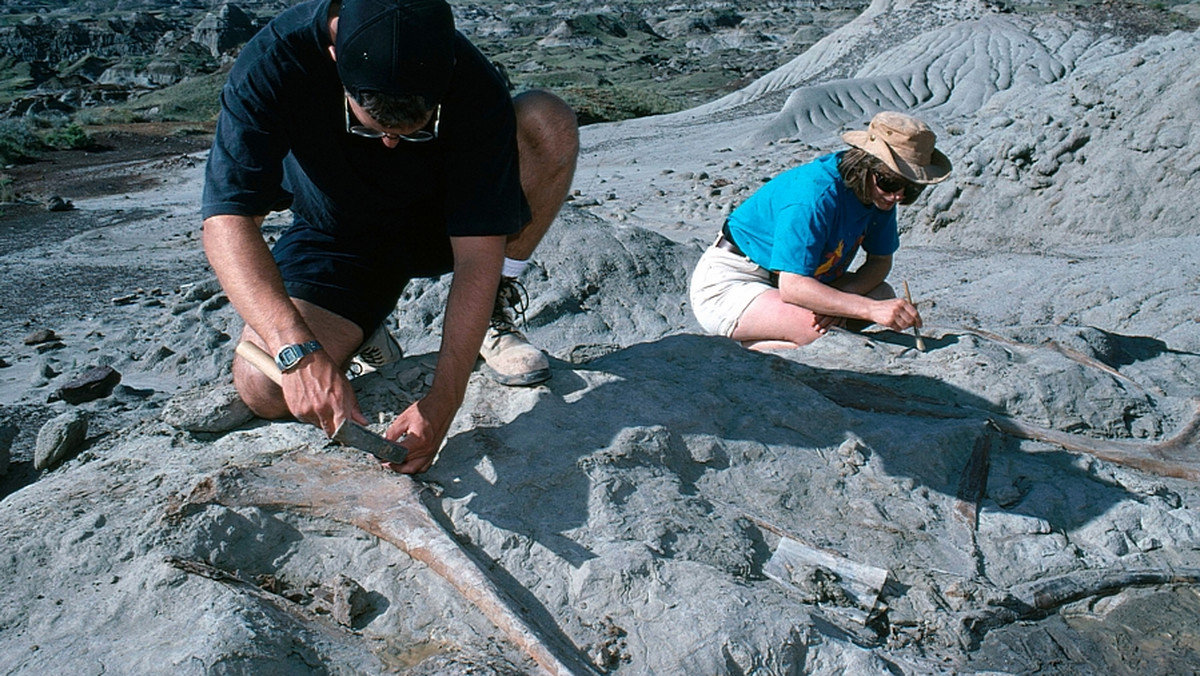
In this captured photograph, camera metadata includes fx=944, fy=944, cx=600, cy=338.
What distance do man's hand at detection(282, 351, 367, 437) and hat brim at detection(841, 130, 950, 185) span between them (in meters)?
2.09

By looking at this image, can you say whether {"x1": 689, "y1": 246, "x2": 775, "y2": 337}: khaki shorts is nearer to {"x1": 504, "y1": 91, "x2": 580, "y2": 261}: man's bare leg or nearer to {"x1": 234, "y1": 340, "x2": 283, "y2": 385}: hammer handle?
{"x1": 504, "y1": 91, "x2": 580, "y2": 261}: man's bare leg

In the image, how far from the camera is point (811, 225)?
136 inches

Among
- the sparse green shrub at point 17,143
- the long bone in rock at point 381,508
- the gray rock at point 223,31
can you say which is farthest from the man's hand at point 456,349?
the gray rock at point 223,31

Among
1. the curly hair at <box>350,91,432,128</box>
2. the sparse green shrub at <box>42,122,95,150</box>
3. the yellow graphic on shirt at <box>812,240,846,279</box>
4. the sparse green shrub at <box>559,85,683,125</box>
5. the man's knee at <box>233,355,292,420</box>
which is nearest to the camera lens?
the curly hair at <box>350,91,432,128</box>

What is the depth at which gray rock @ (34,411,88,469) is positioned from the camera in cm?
321

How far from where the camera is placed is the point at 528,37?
35.6 m

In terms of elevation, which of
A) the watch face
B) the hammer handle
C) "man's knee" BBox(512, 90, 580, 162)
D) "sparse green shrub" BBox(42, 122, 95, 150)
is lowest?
"sparse green shrub" BBox(42, 122, 95, 150)

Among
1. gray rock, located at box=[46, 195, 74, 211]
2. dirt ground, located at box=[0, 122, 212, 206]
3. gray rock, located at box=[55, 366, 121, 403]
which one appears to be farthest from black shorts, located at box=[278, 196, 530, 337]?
gray rock, located at box=[46, 195, 74, 211]

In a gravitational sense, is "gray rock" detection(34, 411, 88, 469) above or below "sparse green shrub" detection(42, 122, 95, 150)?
above

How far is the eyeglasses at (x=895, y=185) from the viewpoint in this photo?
343cm

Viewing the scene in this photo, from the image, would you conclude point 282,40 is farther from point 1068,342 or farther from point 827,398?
point 1068,342

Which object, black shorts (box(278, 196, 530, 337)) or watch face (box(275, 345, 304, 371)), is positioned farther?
black shorts (box(278, 196, 530, 337))

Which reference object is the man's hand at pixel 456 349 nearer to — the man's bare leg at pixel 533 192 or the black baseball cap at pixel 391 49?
the man's bare leg at pixel 533 192

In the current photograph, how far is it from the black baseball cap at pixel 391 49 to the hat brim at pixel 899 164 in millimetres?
1832
